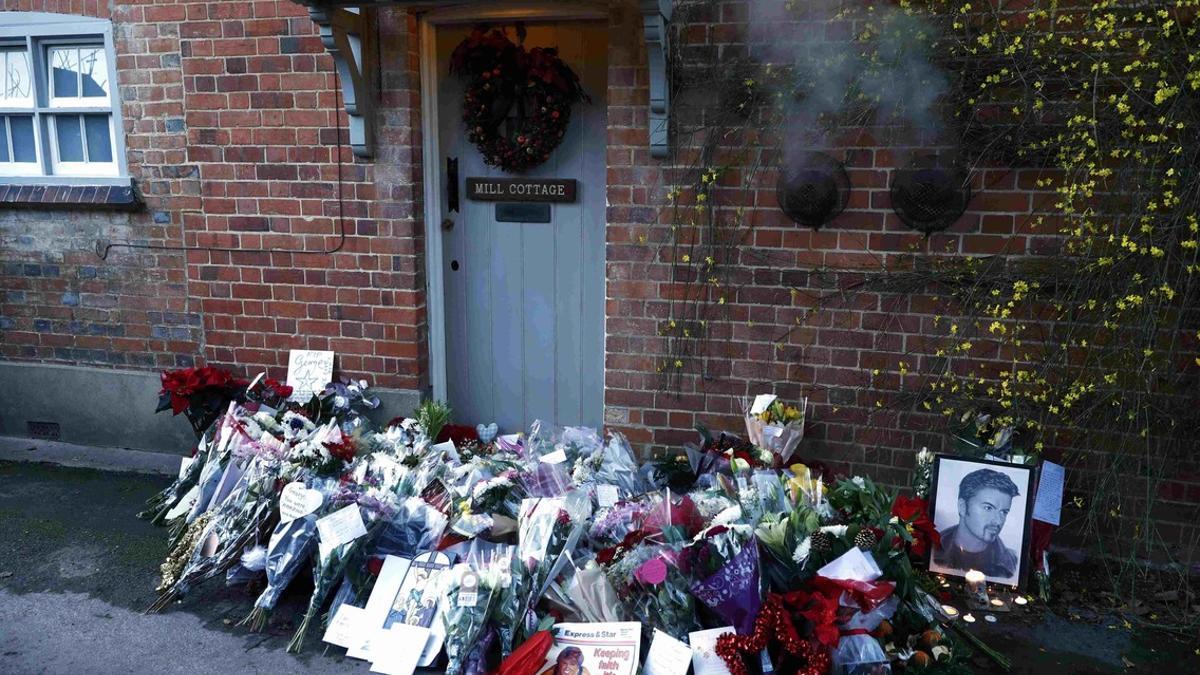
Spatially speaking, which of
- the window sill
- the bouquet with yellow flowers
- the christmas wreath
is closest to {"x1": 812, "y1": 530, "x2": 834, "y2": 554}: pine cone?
the bouquet with yellow flowers

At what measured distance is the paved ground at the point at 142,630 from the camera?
3.12m

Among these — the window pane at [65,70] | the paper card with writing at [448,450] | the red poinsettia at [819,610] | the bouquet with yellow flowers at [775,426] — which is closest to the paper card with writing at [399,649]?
the paper card with writing at [448,450]

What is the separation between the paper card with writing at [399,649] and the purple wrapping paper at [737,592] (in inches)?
41.2

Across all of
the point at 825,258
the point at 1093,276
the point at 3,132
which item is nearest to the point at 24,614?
the point at 3,132

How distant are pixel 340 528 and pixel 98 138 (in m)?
3.24

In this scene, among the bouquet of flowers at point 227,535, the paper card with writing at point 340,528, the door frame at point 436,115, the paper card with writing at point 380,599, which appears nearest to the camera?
the paper card with writing at point 380,599

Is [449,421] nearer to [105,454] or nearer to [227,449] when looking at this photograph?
[227,449]

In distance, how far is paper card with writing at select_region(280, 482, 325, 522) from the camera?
11.1 feet

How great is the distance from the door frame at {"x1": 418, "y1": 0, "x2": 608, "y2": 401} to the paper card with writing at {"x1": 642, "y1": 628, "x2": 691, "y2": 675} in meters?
2.33

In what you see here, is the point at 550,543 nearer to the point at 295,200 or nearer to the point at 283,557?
the point at 283,557

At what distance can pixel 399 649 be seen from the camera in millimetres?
3088

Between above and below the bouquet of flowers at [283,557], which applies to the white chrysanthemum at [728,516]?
above

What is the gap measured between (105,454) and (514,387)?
257 cm

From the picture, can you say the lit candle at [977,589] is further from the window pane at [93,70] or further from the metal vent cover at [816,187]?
the window pane at [93,70]
